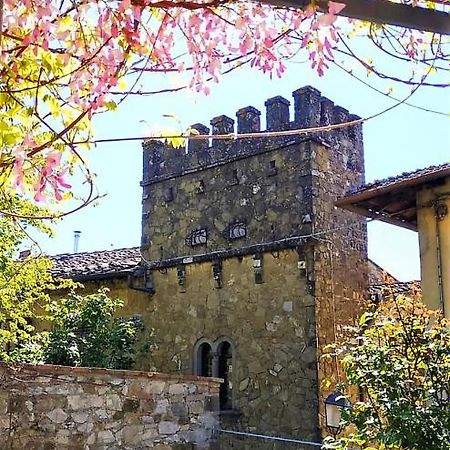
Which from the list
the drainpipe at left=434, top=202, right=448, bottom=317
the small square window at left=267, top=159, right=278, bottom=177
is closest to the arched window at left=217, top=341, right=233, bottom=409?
the small square window at left=267, top=159, right=278, bottom=177

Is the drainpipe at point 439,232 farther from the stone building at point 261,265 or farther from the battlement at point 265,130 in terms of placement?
the battlement at point 265,130

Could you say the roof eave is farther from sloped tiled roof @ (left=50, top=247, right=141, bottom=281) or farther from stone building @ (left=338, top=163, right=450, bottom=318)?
sloped tiled roof @ (left=50, top=247, right=141, bottom=281)

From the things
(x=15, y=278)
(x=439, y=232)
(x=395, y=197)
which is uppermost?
(x=395, y=197)

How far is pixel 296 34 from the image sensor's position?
2.10 meters

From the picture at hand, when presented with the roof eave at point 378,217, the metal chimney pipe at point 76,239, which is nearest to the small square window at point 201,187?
the roof eave at point 378,217

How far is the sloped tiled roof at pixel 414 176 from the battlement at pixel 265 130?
2478 mm

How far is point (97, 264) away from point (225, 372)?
12.5 ft

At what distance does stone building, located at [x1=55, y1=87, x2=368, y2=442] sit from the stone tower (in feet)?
0.06

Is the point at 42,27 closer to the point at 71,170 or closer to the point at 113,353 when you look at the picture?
the point at 71,170

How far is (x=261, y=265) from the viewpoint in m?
10.2

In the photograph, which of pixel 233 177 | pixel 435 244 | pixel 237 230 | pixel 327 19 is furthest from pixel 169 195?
pixel 327 19

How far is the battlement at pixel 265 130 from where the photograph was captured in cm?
1016

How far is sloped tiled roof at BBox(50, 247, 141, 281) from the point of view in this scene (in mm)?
12086

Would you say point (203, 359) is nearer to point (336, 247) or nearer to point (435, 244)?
point (336, 247)
